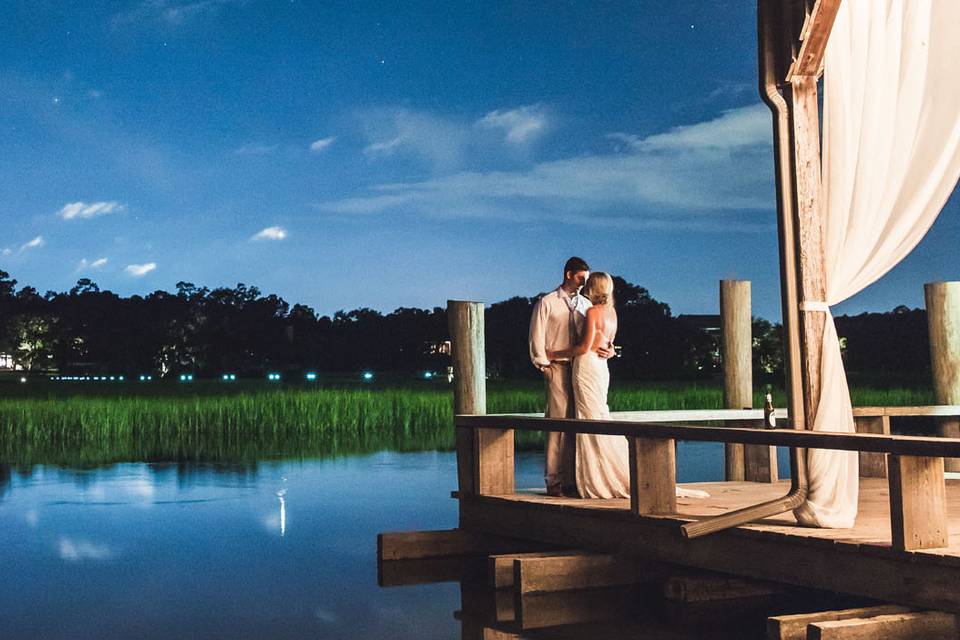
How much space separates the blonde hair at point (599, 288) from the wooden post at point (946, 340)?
4.05m

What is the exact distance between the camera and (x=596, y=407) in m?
8.14

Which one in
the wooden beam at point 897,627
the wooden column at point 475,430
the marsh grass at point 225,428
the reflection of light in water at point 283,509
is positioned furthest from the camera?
the marsh grass at point 225,428

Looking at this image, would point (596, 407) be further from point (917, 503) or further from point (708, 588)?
point (917, 503)

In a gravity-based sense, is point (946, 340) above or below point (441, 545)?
above

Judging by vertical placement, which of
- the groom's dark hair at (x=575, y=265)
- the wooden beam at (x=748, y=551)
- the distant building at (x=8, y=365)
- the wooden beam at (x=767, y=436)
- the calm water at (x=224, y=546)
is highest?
the distant building at (x=8, y=365)

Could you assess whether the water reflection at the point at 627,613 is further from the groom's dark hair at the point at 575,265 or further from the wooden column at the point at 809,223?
the groom's dark hair at the point at 575,265

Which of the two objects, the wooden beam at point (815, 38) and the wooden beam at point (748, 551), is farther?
the wooden beam at point (815, 38)

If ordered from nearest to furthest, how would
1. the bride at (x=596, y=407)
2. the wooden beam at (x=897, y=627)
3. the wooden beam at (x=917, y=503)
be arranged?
the wooden beam at (x=897, y=627)
the wooden beam at (x=917, y=503)
the bride at (x=596, y=407)

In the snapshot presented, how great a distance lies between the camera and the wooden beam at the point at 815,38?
6.25 m

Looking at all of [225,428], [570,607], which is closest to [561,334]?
[570,607]

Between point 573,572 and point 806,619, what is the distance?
206cm

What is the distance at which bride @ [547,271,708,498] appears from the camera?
Answer: 805cm

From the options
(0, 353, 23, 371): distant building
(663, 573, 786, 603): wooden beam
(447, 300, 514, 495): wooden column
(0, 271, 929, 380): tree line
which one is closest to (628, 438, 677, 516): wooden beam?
(663, 573, 786, 603): wooden beam

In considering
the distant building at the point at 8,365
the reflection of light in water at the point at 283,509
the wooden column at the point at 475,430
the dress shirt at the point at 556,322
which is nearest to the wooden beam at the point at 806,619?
the dress shirt at the point at 556,322
